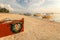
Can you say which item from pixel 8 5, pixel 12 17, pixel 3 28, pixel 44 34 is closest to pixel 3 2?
pixel 8 5

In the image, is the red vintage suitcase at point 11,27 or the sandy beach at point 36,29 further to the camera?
the sandy beach at point 36,29

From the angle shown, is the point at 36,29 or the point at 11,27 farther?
the point at 36,29

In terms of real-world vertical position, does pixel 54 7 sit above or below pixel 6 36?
above

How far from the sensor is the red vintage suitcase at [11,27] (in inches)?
104

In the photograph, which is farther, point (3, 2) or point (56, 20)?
point (56, 20)

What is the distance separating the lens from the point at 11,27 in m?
2.75

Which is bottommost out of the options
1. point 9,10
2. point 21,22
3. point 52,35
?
point 52,35

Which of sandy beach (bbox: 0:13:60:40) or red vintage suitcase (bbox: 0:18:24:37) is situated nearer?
red vintage suitcase (bbox: 0:18:24:37)

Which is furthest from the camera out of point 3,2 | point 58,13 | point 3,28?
point 58,13

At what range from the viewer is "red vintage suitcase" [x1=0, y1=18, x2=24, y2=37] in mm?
2652

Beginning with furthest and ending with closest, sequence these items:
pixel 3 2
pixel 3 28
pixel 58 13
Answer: pixel 58 13
pixel 3 2
pixel 3 28

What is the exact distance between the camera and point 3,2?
9.37ft

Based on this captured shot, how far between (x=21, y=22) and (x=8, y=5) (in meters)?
0.37

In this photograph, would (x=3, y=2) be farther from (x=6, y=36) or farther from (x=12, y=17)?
(x=6, y=36)
